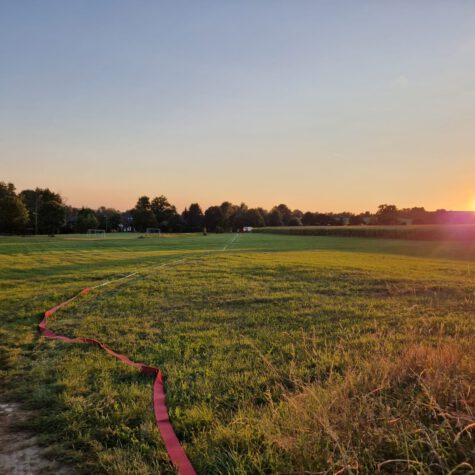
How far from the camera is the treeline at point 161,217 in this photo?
66188 millimetres

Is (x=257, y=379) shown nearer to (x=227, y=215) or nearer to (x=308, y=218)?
(x=227, y=215)

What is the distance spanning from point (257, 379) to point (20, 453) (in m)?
2.38

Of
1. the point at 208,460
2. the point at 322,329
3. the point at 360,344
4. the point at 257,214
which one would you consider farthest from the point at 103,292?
the point at 257,214

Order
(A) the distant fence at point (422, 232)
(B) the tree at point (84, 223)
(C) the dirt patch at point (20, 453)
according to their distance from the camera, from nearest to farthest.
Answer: (C) the dirt patch at point (20, 453) → (A) the distant fence at point (422, 232) → (B) the tree at point (84, 223)

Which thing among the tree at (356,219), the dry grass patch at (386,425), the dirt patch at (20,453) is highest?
the tree at (356,219)

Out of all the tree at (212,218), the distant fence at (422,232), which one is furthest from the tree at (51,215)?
the distant fence at (422,232)

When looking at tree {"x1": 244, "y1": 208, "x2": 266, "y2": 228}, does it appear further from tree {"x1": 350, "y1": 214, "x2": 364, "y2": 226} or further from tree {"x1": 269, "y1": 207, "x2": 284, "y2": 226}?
tree {"x1": 350, "y1": 214, "x2": 364, "y2": 226}

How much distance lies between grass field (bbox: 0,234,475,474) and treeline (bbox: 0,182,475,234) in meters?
62.4

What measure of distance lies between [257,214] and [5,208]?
77.9m

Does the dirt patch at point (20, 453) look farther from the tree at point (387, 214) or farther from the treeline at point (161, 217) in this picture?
the tree at point (387, 214)

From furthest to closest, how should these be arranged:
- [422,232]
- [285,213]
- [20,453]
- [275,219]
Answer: [285,213] → [275,219] → [422,232] → [20,453]

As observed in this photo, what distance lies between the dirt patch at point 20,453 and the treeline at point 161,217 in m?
67.6

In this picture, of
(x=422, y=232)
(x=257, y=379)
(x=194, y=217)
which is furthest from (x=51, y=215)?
(x=257, y=379)

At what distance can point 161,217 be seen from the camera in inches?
4003
